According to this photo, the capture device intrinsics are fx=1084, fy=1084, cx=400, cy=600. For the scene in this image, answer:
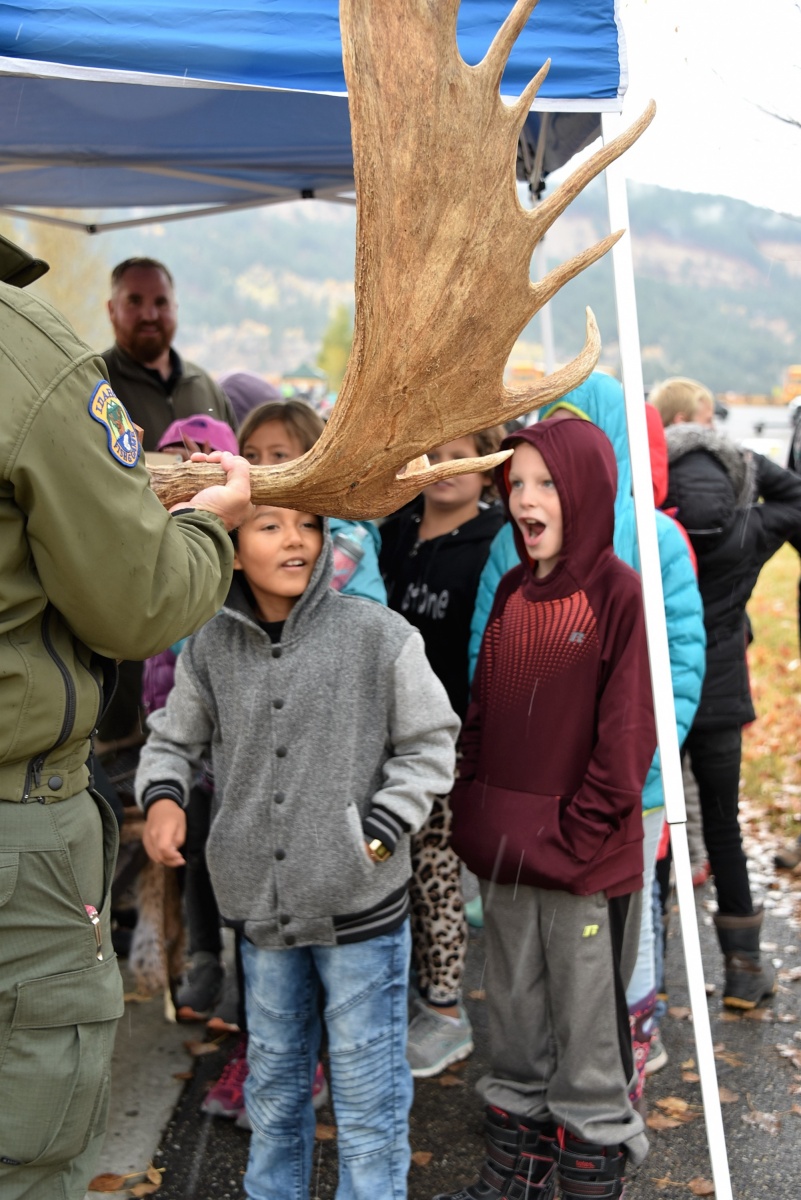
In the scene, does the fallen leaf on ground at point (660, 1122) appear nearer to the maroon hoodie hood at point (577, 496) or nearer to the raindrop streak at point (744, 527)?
the maroon hoodie hood at point (577, 496)

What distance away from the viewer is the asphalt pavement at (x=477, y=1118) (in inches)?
117

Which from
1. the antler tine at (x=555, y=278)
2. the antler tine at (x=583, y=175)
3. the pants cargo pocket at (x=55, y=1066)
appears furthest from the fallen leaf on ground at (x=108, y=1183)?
the antler tine at (x=583, y=175)

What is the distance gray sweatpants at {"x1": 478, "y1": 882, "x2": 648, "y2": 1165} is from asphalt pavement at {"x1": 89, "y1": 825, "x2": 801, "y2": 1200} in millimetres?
89

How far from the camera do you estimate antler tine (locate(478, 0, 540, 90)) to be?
6.03 feet

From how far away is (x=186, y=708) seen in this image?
2723mm

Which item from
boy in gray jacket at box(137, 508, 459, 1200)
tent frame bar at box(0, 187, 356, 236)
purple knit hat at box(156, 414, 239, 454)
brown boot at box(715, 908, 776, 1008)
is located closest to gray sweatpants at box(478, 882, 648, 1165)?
boy in gray jacket at box(137, 508, 459, 1200)

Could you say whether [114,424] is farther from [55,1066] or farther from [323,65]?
[323,65]

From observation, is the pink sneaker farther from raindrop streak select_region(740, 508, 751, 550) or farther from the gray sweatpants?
raindrop streak select_region(740, 508, 751, 550)

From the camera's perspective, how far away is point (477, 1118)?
3289mm

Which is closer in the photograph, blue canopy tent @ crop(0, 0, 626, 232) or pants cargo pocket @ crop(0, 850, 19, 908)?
pants cargo pocket @ crop(0, 850, 19, 908)

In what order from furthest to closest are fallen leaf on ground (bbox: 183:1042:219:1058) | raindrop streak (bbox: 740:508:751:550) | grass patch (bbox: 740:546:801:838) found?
grass patch (bbox: 740:546:801:838) → raindrop streak (bbox: 740:508:751:550) → fallen leaf on ground (bbox: 183:1042:219:1058)

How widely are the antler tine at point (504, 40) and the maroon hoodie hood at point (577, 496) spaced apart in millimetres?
1011

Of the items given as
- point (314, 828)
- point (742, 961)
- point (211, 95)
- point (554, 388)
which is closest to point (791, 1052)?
point (742, 961)

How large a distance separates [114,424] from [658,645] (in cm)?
149
